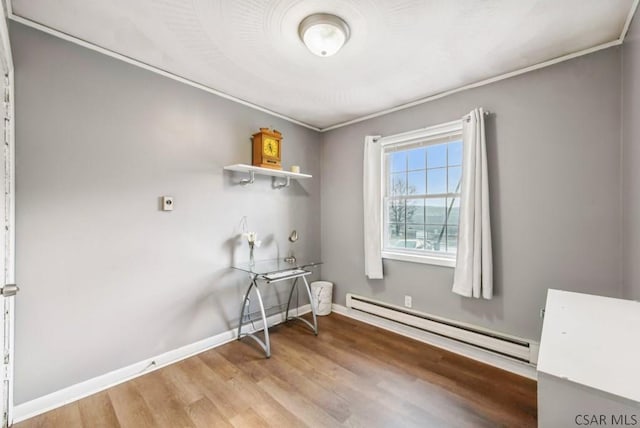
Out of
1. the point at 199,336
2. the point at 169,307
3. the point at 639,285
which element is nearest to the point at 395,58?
the point at 639,285

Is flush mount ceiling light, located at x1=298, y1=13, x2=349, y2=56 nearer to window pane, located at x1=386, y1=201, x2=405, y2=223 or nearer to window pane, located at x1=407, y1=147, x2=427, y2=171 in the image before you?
window pane, located at x1=407, y1=147, x2=427, y2=171

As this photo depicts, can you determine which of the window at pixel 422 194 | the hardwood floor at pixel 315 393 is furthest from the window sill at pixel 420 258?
the hardwood floor at pixel 315 393

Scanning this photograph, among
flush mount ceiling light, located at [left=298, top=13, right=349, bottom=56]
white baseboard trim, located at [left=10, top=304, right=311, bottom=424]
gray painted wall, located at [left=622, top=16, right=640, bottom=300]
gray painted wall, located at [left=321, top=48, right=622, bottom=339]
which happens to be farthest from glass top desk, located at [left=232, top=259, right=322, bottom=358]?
gray painted wall, located at [left=622, top=16, right=640, bottom=300]

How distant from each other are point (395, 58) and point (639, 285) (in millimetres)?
2067

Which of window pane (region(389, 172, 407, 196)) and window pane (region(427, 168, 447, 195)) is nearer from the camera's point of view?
window pane (region(427, 168, 447, 195))

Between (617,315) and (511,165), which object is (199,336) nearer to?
(617,315)

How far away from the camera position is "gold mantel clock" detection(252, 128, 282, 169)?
2756mm

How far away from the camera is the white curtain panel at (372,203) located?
3.04 metres

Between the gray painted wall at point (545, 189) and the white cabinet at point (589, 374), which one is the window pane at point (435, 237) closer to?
the gray painted wall at point (545, 189)

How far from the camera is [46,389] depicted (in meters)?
1.73

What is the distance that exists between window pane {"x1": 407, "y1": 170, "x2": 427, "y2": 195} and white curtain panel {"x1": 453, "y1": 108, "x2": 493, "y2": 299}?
0.47 metres

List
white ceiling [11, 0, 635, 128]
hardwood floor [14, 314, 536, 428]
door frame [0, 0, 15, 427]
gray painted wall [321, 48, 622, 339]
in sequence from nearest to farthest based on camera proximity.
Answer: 1. door frame [0, 0, 15, 427]
2. white ceiling [11, 0, 635, 128]
3. hardwood floor [14, 314, 536, 428]
4. gray painted wall [321, 48, 622, 339]

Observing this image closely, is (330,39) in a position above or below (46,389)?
above

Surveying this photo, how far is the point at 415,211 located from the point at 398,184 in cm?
36
